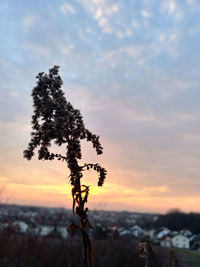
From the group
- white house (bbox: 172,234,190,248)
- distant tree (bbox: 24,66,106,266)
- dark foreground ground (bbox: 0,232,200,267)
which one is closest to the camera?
distant tree (bbox: 24,66,106,266)

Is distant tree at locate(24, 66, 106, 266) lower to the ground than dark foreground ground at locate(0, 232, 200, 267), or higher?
higher

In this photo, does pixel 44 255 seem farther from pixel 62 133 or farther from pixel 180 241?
pixel 180 241

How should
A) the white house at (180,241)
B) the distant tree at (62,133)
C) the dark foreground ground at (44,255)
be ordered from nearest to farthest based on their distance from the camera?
the distant tree at (62,133), the dark foreground ground at (44,255), the white house at (180,241)

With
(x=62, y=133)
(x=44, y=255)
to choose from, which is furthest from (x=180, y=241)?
(x=62, y=133)

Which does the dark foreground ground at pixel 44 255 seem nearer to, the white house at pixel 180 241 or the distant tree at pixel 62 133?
the distant tree at pixel 62 133

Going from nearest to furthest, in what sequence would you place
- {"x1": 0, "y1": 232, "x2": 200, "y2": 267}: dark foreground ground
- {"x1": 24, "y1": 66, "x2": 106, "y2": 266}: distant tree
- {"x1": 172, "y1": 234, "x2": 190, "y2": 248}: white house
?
{"x1": 24, "y1": 66, "x2": 106, "y2": 266}: distant tree → {"x1": 0, "y1": 232, "x2": 200, "y2": 267}: dark foreground ground → {"x1": 172, "y1": 234, "x2": 190, "y2": 248}: white house

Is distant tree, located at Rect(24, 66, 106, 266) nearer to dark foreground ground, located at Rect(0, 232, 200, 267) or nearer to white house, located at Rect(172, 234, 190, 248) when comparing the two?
dark foreground ground, located at Rect(0, 232, 200, 267)

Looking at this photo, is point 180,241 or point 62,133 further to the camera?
point 180,241

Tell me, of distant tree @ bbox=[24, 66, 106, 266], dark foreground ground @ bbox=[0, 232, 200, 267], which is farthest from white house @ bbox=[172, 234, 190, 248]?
distant tree @ bbox=[24, 66, 106, 266]

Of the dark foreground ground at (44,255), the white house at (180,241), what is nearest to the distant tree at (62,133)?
the dark foreground ground at (44,255)

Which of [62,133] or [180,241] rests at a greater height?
[62,133]
